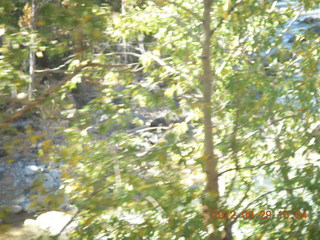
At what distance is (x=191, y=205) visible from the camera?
2.51 metres

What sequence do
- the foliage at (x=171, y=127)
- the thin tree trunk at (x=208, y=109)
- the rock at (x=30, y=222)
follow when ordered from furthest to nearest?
1. the rock at (x=30, y=222)
2. the thin tree trunk at (x=208, y=109)
3. the foliage at (x=171, y=127)

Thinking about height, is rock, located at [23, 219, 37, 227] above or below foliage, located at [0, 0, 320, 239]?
below

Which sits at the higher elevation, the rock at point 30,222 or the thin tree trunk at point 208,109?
the thin tree trunk at point 208,109

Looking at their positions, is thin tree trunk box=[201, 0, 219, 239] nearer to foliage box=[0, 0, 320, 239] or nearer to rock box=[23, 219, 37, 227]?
foliage box=[0, 0, 320, 239]

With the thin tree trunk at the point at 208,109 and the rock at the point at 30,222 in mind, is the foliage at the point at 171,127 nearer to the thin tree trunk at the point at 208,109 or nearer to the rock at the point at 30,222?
the thin tree trunk at the point at 208,109

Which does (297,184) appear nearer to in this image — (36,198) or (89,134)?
(89,134)

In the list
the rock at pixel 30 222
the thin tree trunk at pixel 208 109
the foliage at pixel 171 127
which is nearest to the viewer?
the foliage at pixel 171 127

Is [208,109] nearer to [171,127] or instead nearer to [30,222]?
[171,127]

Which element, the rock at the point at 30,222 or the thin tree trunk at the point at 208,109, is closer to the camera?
the thin tree trunk at the point at 208,109

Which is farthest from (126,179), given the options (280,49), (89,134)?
(280,49)

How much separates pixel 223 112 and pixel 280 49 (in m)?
0.99

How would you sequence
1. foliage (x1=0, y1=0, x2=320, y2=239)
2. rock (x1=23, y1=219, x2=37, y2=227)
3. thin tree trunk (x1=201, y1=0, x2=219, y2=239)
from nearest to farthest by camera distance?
1. foliage (x1=0, y1=0, x2=320, y2=239)
2. thin tree trunk (x1=201, y1=0, x2=219, y2=239)
3. rock (x1=23, y1=219, x2=37, y2=227)

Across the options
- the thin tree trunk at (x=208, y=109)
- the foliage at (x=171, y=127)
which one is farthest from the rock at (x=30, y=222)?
the thin tree trunk at (x=208, y=109)

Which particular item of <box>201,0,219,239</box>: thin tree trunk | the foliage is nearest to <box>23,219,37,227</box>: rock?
the foliage
